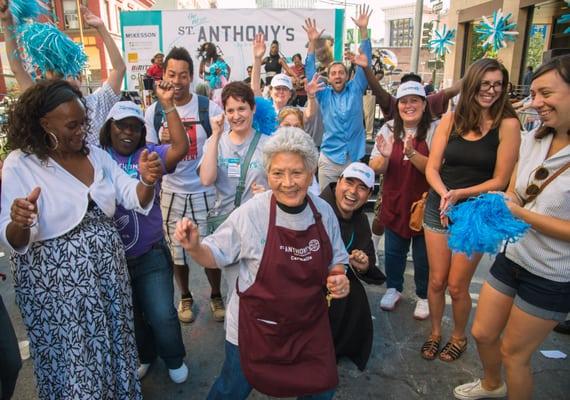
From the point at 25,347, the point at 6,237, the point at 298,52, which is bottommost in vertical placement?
the point at 25,347

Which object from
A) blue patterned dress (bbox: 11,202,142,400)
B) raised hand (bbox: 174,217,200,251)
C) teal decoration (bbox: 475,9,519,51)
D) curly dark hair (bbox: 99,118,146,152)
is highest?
teal decoration (bbox: 475,9,519,51)

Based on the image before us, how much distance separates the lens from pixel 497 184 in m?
2.48

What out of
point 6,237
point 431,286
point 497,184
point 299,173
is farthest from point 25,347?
point 497,184

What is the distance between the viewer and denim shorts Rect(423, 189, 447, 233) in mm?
2717

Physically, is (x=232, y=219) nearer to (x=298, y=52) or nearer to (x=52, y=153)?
(x=52, y=153)

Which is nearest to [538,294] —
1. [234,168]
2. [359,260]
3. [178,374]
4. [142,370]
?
[359,260]

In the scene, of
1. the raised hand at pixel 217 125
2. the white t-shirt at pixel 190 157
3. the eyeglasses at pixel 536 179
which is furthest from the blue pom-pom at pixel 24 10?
the eyeglasses at pixel 536 179

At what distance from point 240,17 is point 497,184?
720 centimetres

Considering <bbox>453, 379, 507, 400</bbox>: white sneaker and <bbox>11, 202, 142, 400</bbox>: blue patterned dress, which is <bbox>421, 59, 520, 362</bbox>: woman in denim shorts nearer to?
<bbox>453, 379, 507, 400</bbox>: white sneaker

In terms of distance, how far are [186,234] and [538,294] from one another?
5.54ft

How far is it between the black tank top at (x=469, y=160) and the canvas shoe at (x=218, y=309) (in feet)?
6.69

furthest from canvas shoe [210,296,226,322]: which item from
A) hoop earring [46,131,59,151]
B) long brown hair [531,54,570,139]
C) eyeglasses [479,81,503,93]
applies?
long brown hair [531,54,570,139]

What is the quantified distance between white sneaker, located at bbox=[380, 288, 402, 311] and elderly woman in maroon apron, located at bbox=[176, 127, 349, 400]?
1811mm

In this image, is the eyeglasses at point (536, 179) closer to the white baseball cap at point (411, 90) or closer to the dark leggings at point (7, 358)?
the white baseball cap at point (411, 90)
